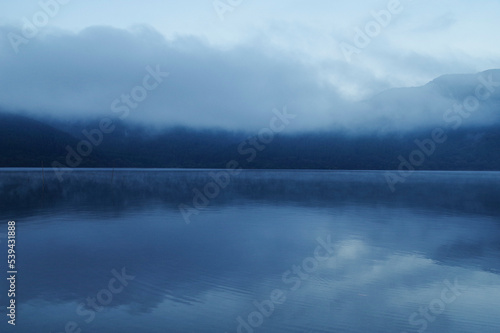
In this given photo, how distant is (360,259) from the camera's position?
19.0 m

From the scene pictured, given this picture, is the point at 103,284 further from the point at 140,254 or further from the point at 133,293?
the point at 140,254

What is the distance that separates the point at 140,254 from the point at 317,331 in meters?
10.5

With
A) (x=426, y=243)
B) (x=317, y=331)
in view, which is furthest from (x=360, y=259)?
(x=317, y=331)
